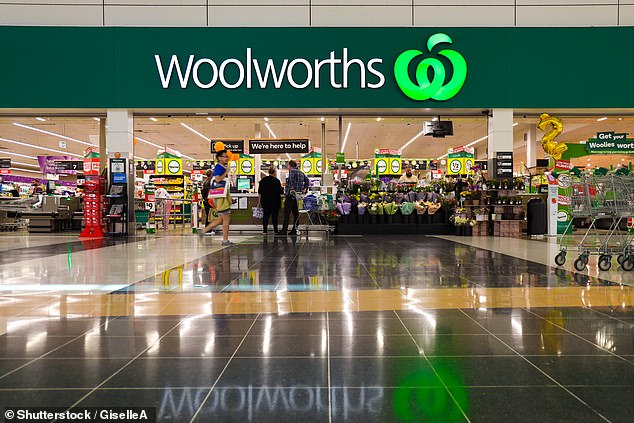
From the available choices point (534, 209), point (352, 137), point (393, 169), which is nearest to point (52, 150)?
point (352, 137)

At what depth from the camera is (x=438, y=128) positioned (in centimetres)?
1245

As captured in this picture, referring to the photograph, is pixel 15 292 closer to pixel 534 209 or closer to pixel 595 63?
pixel 534 209

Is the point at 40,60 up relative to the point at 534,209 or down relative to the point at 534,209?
up

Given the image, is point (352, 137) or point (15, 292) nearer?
point (15, 292)

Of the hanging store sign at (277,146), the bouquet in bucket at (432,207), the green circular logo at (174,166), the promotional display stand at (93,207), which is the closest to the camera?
the promotional display stand at (93,207)

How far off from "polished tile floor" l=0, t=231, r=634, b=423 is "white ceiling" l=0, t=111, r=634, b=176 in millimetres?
8799

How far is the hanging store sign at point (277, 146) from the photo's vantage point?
48.7 ft

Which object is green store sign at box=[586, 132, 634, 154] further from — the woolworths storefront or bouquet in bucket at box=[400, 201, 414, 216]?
bouquet in bucket at box=[400, 201, 414, 216]

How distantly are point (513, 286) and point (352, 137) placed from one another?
18400 mm
